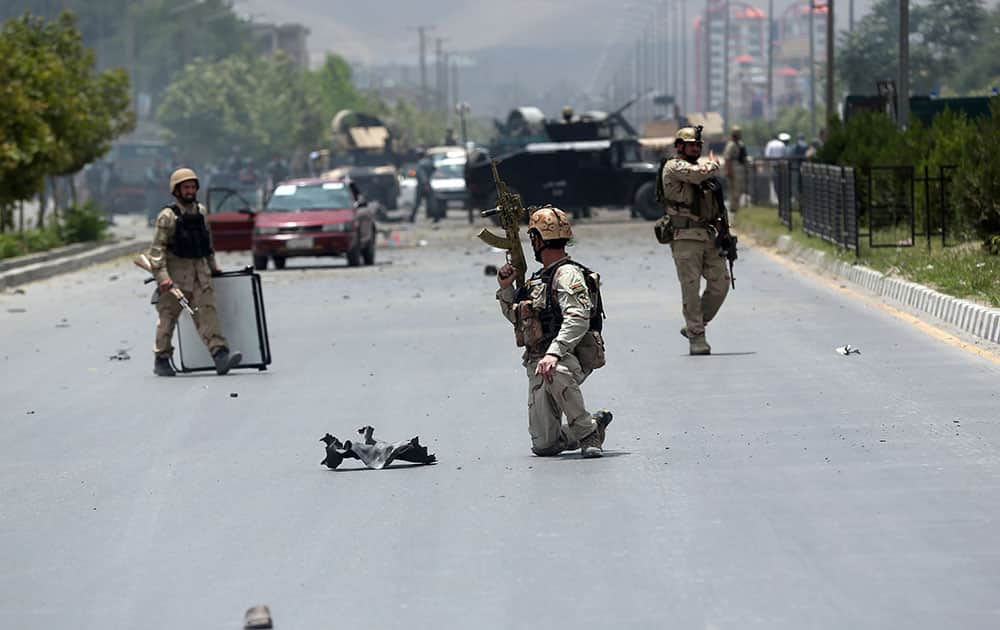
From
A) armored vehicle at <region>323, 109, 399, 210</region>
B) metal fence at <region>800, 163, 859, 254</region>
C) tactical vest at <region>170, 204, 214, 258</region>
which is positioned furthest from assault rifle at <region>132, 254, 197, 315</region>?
armored vehicle at <region>323, 109, 399, 210</region>

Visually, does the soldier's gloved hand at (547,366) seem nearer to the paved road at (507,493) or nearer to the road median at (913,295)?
the paved road at (507,493)

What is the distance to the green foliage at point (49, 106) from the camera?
35.3 m

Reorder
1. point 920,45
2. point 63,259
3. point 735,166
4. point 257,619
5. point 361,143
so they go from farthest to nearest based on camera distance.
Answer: point 920,45, point 361,143, point 735,166, point 63,259, point 257,619

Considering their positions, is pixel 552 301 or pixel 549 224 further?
pixel 552 301

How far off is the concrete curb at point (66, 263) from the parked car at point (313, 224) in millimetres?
3016

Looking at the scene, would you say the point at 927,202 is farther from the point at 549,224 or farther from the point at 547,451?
the point at 549,224

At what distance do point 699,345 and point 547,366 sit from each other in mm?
6425

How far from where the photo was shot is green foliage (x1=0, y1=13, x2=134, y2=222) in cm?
3528

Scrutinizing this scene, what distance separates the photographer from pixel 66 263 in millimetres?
35438

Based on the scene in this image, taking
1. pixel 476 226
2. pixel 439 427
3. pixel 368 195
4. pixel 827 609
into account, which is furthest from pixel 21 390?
pixel 368 195

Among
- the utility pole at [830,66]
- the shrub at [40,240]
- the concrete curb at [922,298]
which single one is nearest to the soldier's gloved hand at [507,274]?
the concrete curb at [922,298]

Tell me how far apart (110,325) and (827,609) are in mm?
16660

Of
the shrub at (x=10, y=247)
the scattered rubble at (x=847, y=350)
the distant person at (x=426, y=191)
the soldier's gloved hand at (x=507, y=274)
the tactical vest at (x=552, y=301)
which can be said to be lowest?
the distant person at (x=426, y=191)

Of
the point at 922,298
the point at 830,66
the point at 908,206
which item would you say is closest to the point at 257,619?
the point at 922,298
